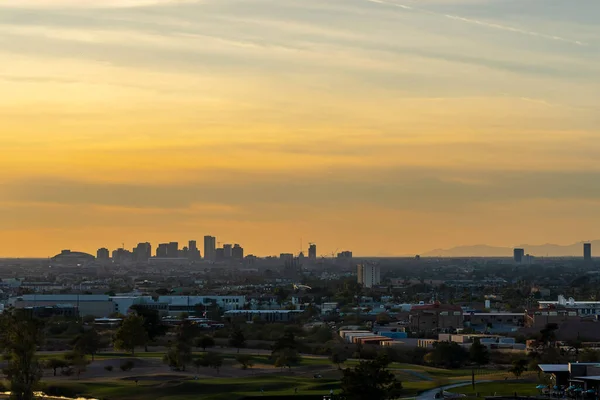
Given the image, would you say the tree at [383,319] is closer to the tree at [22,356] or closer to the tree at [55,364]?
the tree at [55,364]

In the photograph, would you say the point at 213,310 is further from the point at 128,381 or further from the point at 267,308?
the point at 128,381

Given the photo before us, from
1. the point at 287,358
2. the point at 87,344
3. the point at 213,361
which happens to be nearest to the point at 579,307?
the point at 287,358

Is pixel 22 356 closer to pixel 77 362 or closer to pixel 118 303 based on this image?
pixel 77 362

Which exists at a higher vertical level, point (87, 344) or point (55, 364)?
point (87, 344)

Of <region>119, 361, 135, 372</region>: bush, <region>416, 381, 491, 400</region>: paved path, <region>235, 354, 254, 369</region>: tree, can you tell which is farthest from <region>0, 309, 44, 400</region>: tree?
<region>235, 354, 254, 369</region>: tree

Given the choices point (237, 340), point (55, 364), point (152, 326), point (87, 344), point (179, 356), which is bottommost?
point (55, 364)

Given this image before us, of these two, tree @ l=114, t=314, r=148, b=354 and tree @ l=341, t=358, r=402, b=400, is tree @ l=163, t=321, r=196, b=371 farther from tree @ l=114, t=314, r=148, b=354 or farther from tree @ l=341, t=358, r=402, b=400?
tree @ l=341, t=358, r=402, b=400

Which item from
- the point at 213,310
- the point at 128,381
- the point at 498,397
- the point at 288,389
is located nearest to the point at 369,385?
the point at 498,397
